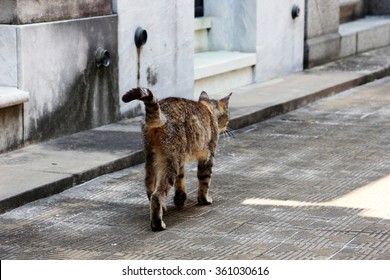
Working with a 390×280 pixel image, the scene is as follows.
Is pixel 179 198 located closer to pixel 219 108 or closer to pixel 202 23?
pixel 219 108

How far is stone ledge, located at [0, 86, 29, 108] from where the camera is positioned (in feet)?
33.1

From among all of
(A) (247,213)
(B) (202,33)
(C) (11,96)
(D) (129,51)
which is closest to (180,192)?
(A) (247,213)

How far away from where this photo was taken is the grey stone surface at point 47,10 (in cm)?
1046

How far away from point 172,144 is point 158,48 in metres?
4.80

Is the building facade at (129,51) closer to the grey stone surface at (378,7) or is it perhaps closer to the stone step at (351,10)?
the stone step at (351,10)

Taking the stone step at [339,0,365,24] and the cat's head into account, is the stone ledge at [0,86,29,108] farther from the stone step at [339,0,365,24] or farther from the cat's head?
the stone step at [339,0,365,24]

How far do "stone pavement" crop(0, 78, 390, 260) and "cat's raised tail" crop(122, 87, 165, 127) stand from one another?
818 millimetres

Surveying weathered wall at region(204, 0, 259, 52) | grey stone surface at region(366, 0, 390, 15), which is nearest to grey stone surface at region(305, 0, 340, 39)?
weathered wall at region(204, 0, 259, 52)

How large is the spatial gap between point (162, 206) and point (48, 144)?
302cm

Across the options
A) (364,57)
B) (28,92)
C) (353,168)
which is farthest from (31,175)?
(364,57)

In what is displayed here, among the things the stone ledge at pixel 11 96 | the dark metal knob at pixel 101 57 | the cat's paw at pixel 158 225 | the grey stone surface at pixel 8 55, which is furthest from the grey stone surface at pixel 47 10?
the cat's paw at pixel 158 225

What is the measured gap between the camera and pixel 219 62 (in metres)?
14.4

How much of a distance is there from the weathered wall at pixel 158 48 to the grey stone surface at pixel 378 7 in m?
8.20

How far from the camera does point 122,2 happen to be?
39.3ft
